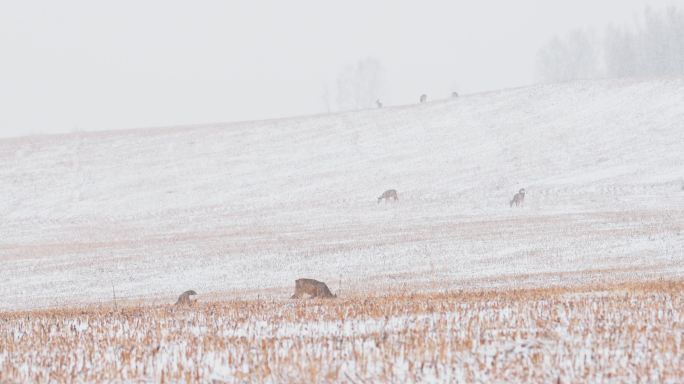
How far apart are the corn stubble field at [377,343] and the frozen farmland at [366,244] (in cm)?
4

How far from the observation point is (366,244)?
1217 inches

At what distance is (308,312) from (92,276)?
57.9 ft

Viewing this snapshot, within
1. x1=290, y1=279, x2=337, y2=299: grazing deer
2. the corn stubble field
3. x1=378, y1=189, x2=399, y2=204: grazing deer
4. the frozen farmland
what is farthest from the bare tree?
the corn stubble field

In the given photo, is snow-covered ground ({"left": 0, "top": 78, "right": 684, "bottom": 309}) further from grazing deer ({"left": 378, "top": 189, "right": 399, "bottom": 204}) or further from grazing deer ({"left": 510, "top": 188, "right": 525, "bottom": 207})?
grazing deer ({"left": 510, "top": 188, "right": 525, "bottom": 207})

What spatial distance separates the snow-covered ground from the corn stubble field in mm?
8423

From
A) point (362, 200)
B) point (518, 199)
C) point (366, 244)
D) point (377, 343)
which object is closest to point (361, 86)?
point (362, 200)

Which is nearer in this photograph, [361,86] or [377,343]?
Answer: [377,343]

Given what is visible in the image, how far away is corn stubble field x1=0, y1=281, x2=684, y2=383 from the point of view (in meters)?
8.08

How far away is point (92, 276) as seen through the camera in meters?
28.3

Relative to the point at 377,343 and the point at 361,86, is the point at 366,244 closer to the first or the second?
the point at 377,343

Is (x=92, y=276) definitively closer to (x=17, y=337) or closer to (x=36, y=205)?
(x=17, y=337)

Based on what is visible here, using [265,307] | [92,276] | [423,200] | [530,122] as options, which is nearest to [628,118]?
[530,122]

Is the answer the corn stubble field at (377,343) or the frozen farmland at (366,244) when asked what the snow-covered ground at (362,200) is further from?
the corn stubble field at (377,343)

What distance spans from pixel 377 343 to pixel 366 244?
2164 centimetres
